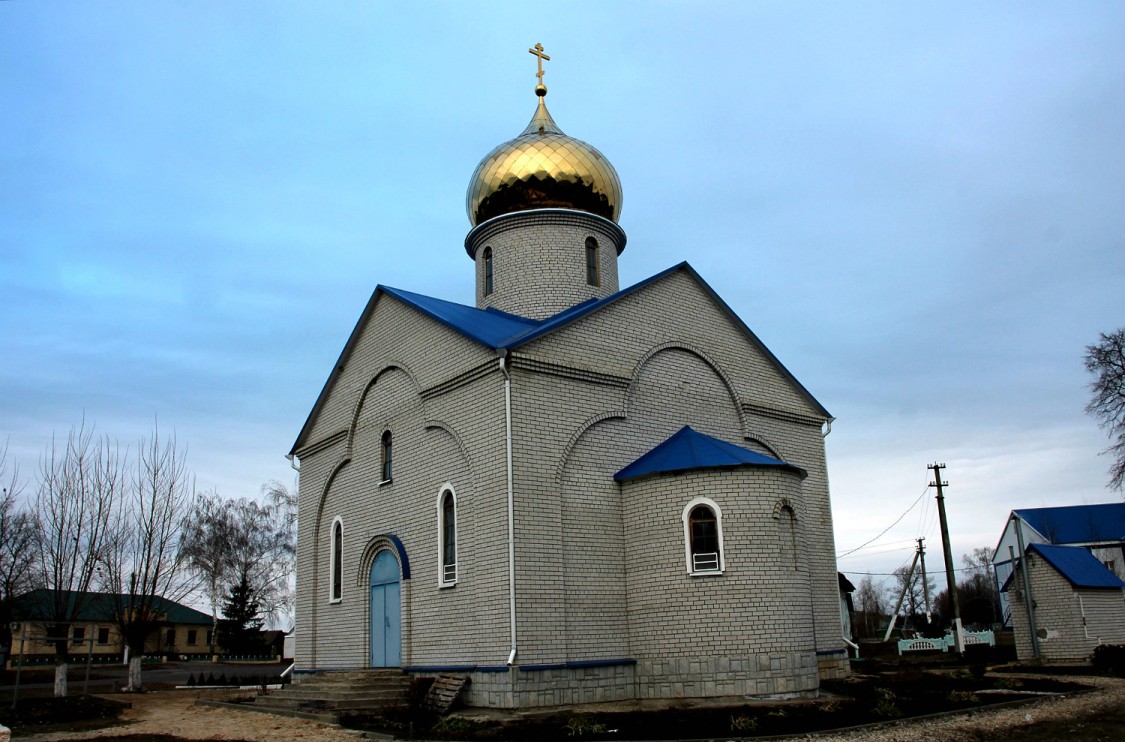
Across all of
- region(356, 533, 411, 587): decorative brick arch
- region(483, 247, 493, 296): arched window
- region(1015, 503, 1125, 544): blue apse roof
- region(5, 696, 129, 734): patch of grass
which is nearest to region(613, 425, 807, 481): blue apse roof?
region(356, 533, 411, 587): decorative brick arch

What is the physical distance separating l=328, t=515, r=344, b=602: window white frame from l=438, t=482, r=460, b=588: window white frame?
11.5 ft

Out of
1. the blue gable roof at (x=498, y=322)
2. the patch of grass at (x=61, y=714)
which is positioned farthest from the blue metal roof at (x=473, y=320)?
the patch of grass at (x=61, y=714)

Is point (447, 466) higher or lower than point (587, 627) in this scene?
higher

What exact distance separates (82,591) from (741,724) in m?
14.0

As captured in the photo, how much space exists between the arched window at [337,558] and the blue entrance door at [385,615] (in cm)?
143

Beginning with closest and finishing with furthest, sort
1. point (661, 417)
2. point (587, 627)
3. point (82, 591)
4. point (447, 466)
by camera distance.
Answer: point (587, 627)
point (447, 466)
point (661, 417)
point (82, 591)

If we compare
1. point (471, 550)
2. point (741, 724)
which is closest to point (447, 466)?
point (471, 550)

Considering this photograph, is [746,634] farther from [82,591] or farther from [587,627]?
[82,591]

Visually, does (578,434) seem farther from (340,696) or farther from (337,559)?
(337,559)

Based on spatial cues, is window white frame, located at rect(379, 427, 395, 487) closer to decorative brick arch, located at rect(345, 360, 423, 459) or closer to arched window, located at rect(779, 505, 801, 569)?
decorative brick arch, located at rect(345, 360, 423, 459)

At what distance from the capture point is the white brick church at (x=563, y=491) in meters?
12.3

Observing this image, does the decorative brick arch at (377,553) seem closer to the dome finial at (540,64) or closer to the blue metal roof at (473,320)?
the blue metal roof at (473,320)

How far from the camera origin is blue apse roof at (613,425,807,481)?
510 inches

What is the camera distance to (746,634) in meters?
12.2
